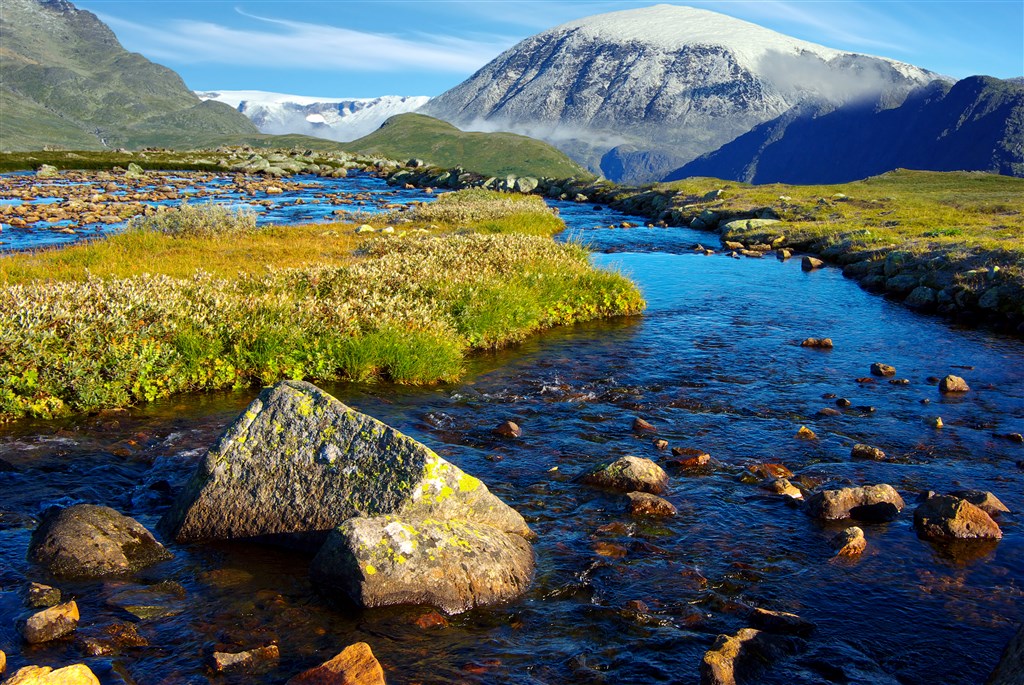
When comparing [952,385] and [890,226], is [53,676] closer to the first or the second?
[952,385]

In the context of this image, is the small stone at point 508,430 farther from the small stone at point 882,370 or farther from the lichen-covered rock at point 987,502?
the small stone at point 882,370

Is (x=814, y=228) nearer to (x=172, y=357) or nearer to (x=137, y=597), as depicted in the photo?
(x=172, y=357)

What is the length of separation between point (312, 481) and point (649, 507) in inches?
179

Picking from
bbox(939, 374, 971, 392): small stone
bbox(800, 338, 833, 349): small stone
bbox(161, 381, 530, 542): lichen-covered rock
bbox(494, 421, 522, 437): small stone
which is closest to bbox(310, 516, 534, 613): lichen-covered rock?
bbox(161, 381, 530, 542): lichen-covered rock

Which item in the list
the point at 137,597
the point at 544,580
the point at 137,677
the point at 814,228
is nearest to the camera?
the point at 137,677

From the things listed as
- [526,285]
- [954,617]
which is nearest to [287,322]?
[526,285]

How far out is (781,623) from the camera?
7.24 m

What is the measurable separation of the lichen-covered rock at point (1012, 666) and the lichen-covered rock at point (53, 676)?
22.8 ft

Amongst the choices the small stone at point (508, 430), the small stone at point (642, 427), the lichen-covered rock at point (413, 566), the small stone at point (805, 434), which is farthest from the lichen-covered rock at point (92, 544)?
the small stone at point (805, 434)

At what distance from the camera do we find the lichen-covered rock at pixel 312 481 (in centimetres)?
823

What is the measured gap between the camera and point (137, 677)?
618cm

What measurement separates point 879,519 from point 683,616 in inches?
155

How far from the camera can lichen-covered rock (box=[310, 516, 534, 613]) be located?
7.25 metres

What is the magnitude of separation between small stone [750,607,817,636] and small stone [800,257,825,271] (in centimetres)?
3161
